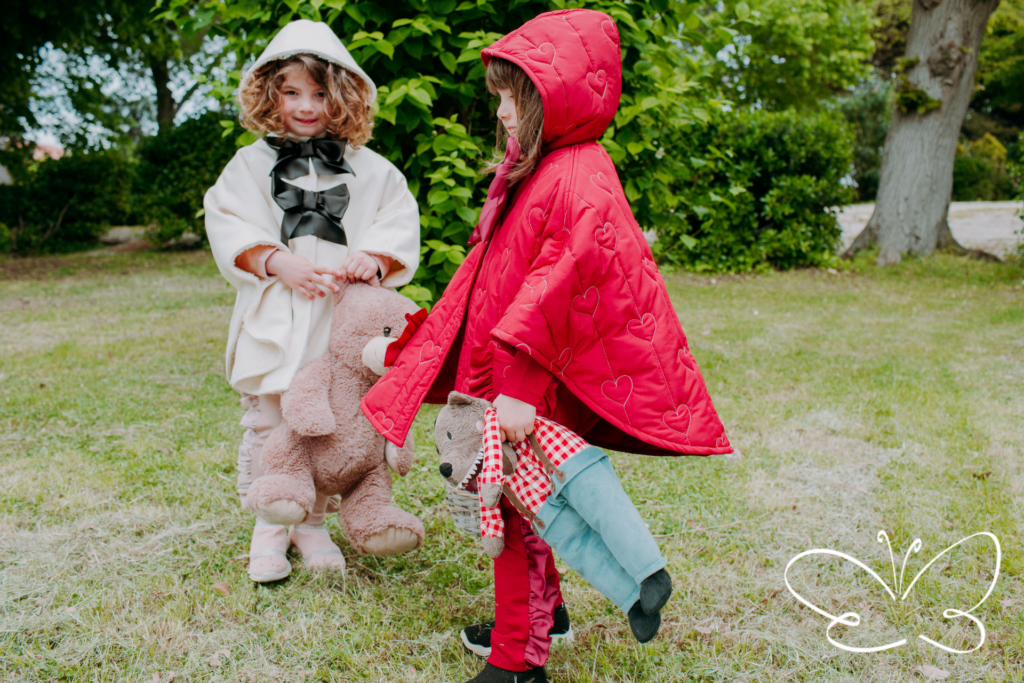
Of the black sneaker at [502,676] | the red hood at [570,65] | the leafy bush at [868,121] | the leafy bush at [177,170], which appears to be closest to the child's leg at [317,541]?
the black sneaker at [502,676]

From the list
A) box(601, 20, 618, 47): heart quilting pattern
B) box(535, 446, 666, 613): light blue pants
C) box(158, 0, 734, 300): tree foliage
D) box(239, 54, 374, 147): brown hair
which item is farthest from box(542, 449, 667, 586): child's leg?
box(158, 0, 734, 300): tree foliage

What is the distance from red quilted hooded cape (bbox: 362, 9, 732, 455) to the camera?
168 centimetres

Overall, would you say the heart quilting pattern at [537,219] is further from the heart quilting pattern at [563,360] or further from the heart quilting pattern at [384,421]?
the heart quilting pattern at [384,421]

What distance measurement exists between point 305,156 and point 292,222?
24 cm

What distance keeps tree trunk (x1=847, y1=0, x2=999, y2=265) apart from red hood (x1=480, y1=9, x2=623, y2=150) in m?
10.3

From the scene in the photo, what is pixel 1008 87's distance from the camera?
22.2 metres

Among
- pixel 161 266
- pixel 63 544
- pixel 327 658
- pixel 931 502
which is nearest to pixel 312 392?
pixel 327 658

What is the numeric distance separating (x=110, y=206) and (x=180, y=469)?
13.1 meters

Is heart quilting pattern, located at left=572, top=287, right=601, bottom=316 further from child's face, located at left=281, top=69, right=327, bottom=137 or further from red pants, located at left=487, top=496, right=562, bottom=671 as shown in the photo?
child's face, located at left=281, top=69, right=327, bottom=137

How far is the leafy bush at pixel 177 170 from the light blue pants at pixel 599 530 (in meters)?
12.3

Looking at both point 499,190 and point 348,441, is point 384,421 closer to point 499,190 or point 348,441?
point 348,441

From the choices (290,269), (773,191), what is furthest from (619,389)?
(773,191)

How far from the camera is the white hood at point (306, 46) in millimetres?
2457

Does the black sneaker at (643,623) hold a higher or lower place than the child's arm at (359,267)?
lower
